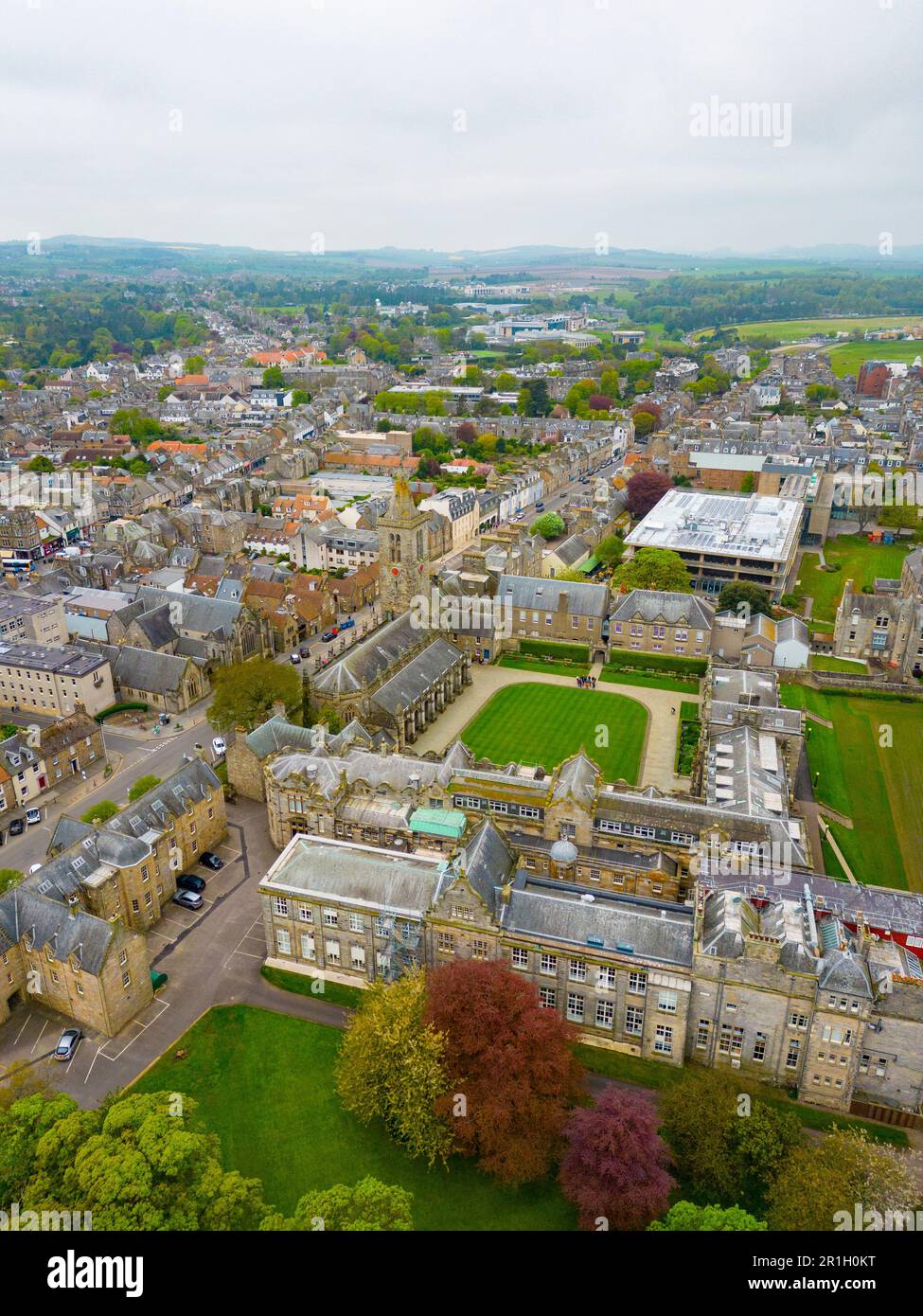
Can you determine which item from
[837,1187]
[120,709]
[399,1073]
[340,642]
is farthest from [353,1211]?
[340,642]

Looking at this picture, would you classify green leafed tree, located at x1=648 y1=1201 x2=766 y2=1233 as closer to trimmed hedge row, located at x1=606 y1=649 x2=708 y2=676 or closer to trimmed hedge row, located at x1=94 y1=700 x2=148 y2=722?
trimmed hedge row, located at x1=606 y1=649 x2=708 y2=676

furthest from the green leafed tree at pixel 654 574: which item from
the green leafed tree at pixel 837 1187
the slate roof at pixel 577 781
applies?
the green leafed tree at pixel 837 1187

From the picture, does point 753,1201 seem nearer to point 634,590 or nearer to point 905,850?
point 905,850

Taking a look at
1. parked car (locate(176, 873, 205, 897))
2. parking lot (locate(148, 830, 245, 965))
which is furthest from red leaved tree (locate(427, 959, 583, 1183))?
parked car (locate(176, 873, 205, 897))

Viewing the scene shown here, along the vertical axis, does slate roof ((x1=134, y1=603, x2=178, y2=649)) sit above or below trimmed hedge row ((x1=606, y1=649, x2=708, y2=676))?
above

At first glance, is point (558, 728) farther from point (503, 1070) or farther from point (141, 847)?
point (503, 1070)

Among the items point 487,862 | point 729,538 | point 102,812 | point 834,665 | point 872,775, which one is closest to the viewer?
point 487,862

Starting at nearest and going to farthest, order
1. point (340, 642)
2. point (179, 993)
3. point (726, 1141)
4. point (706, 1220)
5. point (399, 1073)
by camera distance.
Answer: point (706, 1220) → point (726, 1141) → point (399, 1073) → point (179, 993) → point (340, 642)
